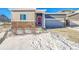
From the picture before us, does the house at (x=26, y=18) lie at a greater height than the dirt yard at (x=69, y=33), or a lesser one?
greater

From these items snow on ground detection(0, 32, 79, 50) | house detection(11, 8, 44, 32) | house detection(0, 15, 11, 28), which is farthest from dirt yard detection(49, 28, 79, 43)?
house detection(0, 15, 11, 28)

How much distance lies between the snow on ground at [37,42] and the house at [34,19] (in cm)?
16

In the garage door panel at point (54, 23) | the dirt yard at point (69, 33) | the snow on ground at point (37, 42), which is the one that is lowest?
the snow on ground at point (37, 42)

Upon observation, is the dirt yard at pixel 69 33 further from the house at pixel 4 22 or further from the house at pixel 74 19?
the house at pixel 4 22

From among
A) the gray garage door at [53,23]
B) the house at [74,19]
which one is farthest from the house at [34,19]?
the house at [74,19]

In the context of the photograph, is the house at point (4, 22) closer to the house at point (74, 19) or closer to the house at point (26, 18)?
the house at point (26, 18)

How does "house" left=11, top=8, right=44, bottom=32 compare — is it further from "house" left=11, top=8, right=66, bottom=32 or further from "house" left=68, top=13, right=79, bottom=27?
"house" left=68, top=13, right=79, bottom=27

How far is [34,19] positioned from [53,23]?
0.37 m

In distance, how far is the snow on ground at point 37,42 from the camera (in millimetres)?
4820

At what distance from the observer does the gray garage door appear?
4910 mm

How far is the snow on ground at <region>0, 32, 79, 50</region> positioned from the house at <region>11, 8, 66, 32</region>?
6.5 inches

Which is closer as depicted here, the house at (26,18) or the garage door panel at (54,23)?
the house at (26,18)
